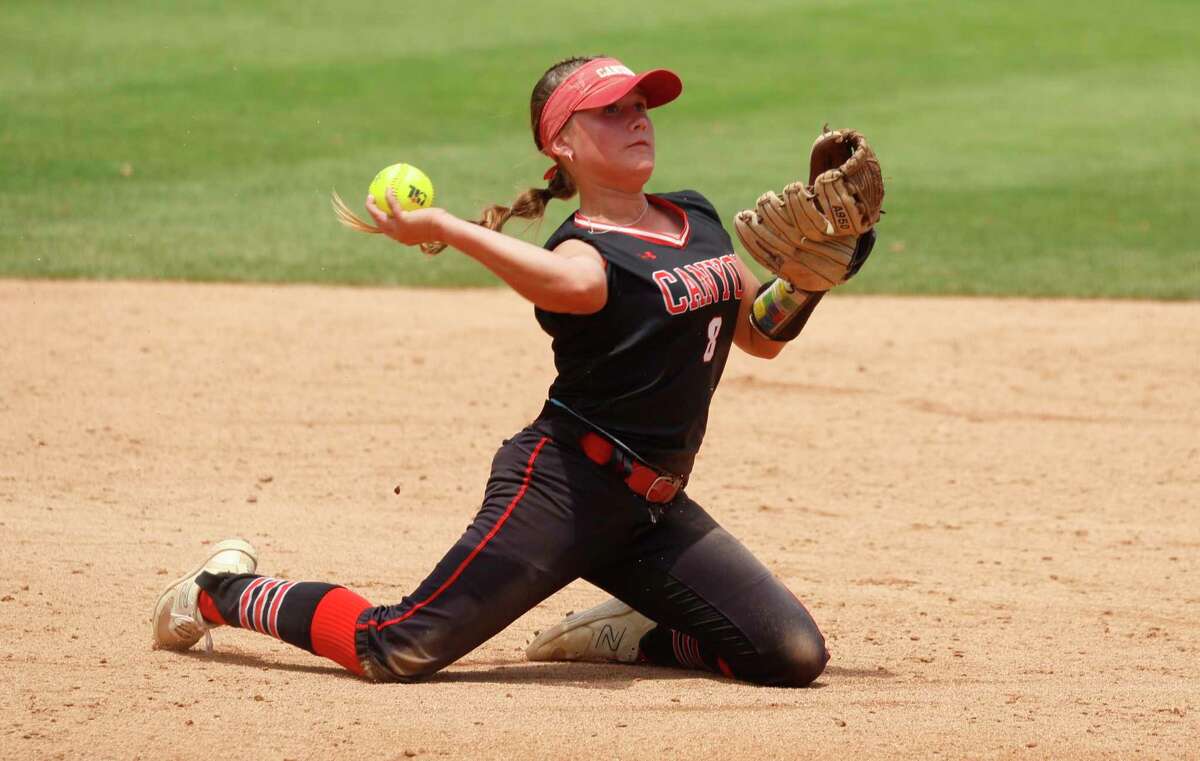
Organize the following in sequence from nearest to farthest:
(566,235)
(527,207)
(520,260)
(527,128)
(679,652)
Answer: (520,260)
(566,235)
(527,207)
(679,652)
(527,128)

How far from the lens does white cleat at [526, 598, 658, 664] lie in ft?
13.7

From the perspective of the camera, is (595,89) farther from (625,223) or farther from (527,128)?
(527,128)

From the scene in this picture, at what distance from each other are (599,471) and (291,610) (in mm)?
837

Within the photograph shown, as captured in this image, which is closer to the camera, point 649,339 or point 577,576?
point 649,339

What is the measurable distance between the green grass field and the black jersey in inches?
151

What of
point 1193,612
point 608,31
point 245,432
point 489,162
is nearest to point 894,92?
point 608,31

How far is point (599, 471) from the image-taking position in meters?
3.88

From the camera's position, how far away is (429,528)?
5.49 meters

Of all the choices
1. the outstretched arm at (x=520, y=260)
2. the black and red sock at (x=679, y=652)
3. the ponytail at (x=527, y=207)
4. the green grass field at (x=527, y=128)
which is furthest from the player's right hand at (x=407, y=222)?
the green grass field at (x=527, y=128)

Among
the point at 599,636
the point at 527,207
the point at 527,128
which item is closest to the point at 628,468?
the point at 599,636

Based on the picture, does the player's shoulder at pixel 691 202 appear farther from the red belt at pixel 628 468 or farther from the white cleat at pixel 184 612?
the white cleat at pixel 184 612

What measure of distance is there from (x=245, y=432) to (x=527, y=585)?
9.93 ft

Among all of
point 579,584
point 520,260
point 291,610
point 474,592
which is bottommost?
point 579,584

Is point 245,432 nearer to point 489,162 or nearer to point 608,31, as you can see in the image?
point 489,162
